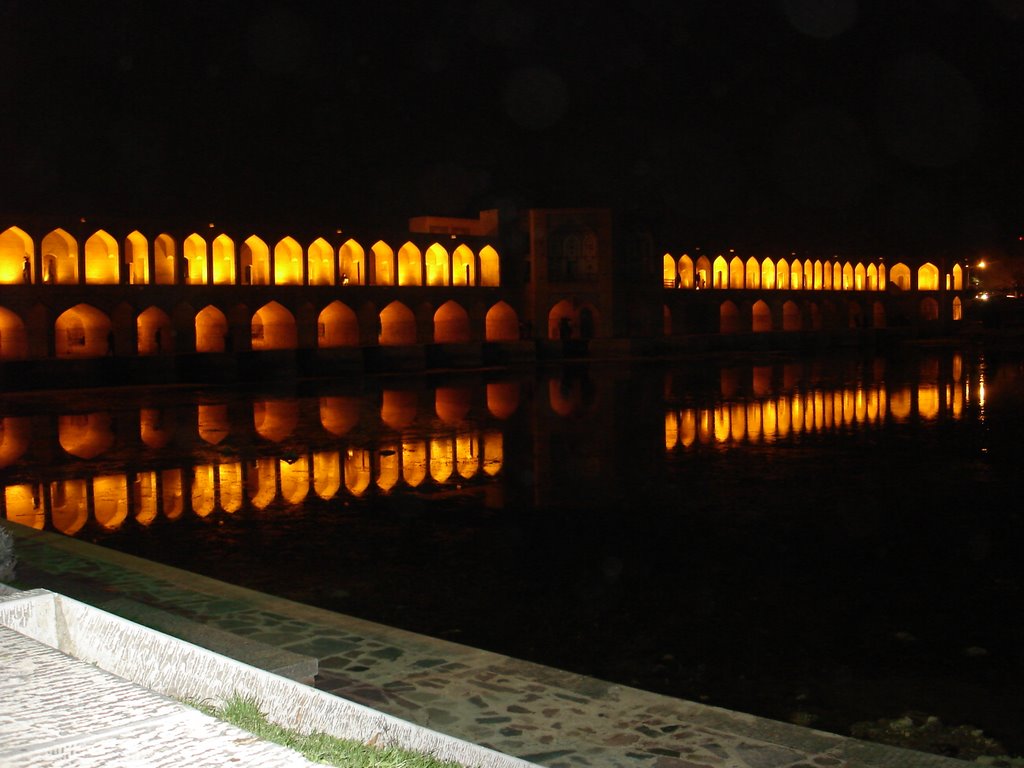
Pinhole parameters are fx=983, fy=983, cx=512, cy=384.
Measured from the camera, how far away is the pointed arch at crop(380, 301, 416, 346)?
29109 millimetres

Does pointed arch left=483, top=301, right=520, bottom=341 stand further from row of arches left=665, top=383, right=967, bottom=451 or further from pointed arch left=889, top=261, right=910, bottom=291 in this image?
pointed arch left=889, top=261, right=910, bottom=291

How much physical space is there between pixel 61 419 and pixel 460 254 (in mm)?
18875

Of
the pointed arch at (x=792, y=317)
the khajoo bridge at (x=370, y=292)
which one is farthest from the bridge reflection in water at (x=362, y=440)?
the pointed arch at (x=792, y=317)

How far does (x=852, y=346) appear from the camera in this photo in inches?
1321

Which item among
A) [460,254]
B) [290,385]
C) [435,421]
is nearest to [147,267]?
[290,385]

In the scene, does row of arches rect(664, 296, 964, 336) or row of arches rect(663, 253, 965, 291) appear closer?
row of arches rect(663, 253, 965, 291)

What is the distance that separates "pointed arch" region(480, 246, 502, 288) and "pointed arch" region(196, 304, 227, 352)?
959cm

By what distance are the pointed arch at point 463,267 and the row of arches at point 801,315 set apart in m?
7.39

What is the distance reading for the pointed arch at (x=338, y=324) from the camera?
27625 mm

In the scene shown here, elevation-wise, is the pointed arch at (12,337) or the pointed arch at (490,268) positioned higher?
the pointed arch at (490,268)

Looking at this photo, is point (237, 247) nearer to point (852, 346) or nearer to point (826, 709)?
point (852, 346)

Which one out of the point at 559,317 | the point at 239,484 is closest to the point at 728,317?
the point at 559,317

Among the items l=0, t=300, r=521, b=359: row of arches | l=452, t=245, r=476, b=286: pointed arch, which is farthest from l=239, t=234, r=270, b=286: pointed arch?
l=452, t=245, r=476, b=286: pointed arch

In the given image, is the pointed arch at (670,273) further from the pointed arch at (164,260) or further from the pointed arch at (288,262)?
the pointed arch at (164,260)
